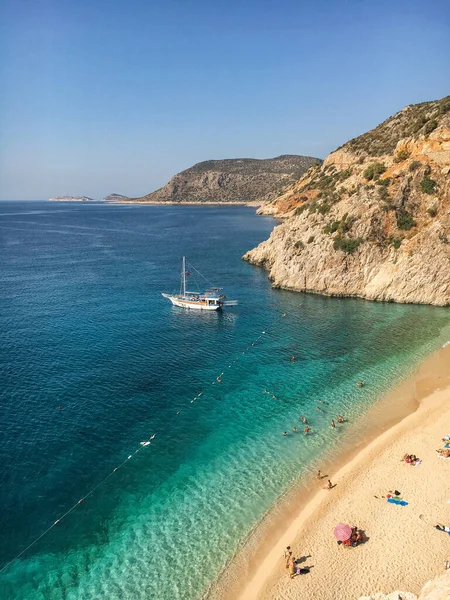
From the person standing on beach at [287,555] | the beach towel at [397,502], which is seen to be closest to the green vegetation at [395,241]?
the beach towel at [397,502]

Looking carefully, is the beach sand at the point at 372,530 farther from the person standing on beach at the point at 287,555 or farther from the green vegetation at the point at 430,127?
the green vegetation at the point at 430,127

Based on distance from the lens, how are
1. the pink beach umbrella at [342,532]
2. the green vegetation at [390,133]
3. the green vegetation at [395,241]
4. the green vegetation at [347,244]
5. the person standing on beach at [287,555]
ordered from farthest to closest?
the green vegetation at [390,133] < the green vegetation at [347,244] < the green vegetation at [395,241] < the pink beach umbrella at [342,532] < the person standing on beach at [287,555]

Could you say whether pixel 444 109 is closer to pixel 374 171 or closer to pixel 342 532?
pixel 374 171

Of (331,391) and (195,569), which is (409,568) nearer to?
(195,569)

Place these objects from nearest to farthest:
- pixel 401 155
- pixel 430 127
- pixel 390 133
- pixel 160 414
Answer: pixel 160 414 → pixel 430 127 → pixel 401 155 → pixel 390 133

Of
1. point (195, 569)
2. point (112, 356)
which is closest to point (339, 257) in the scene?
point (112, 356)

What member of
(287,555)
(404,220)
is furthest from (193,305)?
(287,555)
